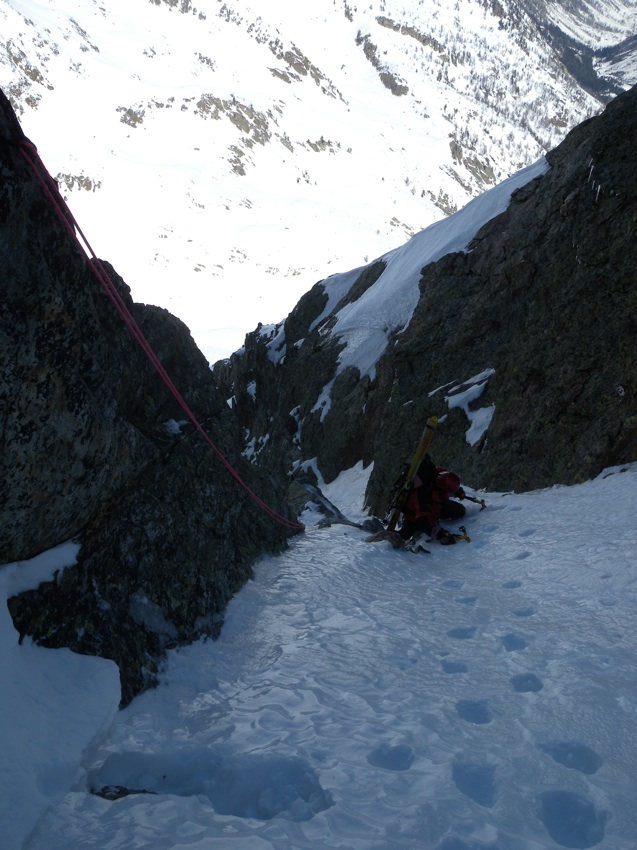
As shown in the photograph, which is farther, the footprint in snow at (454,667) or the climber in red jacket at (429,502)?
the climber in red jacket at (429,502)

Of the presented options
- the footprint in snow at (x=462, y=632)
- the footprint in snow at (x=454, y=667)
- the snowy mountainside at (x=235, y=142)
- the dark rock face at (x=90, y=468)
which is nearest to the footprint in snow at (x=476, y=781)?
the footprint in snow at (x=454, y=667)

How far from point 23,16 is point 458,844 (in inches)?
4974

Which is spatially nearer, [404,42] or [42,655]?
[42,655]

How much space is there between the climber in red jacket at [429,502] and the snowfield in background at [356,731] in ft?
7.19

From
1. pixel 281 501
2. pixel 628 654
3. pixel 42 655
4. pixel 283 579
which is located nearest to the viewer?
pixel 42 655

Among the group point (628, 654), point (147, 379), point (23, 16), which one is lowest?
point (628, 654)

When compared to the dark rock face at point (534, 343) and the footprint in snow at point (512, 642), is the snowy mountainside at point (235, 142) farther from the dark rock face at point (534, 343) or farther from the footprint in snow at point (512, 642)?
the footprint in snow at point (512, 642)

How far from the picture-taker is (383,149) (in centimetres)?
11119

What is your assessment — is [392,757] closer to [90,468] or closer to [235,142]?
[90,468]

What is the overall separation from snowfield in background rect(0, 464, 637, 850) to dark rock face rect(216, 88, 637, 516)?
3.30 meters

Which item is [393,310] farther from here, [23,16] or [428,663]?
[23,16]

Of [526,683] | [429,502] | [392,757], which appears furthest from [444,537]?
[392,757]

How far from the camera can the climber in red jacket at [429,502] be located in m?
7.28

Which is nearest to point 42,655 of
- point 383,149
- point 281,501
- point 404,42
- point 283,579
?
point 283,579
